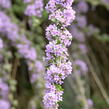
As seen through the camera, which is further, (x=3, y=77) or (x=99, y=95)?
(x=99, y=95)

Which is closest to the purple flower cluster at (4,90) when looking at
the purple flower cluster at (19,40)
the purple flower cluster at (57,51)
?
the purple flower cluster at (19,40)

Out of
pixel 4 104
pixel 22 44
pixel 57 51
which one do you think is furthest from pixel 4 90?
pixel 57 51

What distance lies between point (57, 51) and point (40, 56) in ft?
3.80

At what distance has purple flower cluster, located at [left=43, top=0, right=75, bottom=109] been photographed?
84 centimetres

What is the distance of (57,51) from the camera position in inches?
33.0

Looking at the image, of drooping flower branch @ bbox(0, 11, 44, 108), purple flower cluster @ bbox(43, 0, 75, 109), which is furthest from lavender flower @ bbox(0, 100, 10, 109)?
purple flower cluster @ bbox(43, 0, 75, 109)

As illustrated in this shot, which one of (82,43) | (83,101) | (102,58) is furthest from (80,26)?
(83,101)

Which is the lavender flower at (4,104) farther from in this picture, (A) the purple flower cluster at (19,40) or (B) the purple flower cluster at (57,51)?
(B) the purple flower cluster at (57,51)

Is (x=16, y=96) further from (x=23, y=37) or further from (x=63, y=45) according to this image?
(x=63, y=45)

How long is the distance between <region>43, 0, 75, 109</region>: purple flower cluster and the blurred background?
18.0 inches

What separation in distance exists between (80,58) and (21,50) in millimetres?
591

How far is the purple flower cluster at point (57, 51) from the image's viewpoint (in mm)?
836

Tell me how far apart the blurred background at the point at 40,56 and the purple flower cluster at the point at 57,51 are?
0.46 m

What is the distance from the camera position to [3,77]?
6.29 feet
